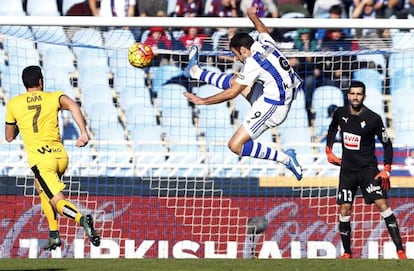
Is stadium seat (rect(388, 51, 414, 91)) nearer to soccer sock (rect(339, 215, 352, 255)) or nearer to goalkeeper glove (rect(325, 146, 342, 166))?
goalkeeper glove (rect(325, 146, 342, 166))

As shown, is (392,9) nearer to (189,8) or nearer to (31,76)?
(189,8)

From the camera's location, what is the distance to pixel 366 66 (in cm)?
1653

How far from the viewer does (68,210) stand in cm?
1113

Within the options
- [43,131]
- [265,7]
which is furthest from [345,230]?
[265,7]

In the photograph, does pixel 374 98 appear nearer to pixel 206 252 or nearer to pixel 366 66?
pixel 366 66

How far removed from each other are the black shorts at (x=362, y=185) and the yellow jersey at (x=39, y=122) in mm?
3378

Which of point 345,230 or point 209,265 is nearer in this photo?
point 209,265

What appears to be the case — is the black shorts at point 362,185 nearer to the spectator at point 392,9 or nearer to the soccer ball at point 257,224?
the soccer ball at point 257,224

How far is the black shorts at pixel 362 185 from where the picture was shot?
13000 mm

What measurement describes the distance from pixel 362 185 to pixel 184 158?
3773 millimetres

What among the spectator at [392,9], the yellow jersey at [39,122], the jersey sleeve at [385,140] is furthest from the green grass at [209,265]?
the spectator at [392,9]

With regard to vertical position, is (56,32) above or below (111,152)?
above

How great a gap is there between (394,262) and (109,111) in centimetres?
633

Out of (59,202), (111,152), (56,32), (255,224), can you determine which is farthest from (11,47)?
(59,202)
